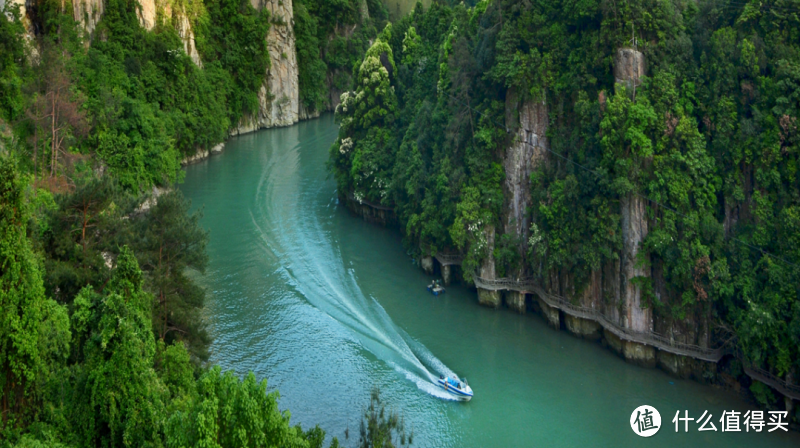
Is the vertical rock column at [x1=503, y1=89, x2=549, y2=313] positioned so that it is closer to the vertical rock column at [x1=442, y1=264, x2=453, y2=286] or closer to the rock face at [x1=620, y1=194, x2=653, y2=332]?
the vertical rock column at [x1=442, y1=264, x2=453, y2=286]

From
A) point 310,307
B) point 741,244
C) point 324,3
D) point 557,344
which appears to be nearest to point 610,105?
point 741,244

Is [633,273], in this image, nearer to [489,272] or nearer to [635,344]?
[635,344]

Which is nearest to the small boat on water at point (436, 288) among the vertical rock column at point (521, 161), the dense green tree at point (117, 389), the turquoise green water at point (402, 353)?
the turquoise green water at point (402, 353)

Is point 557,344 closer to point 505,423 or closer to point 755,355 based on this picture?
point 505,423

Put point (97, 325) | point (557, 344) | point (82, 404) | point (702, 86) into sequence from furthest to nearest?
point (557, 344) → point (702, 86) → point (97, 325) → point (82, 404)

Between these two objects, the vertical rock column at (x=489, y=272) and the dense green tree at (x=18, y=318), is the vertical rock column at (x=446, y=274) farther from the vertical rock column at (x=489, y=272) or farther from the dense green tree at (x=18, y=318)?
the dense green tree at (x=18, y=318)
